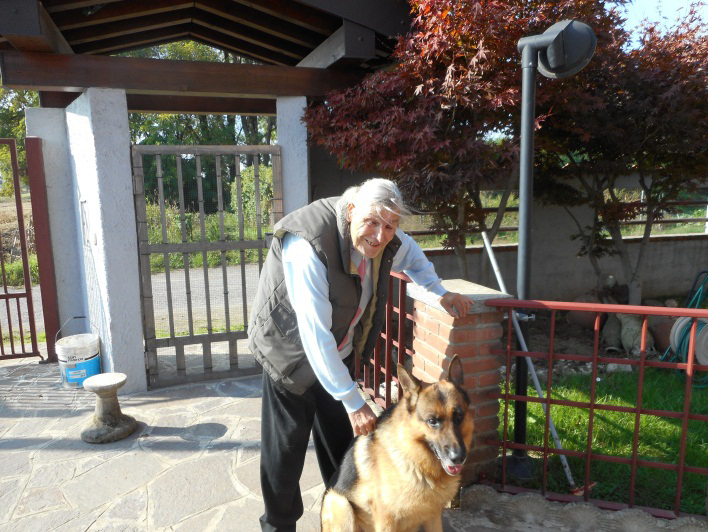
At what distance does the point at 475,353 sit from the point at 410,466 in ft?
3.01

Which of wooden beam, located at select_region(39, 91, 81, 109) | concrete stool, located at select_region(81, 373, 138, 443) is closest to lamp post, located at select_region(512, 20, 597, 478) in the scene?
concrete stool, located at select_region(81, 373, 138, 443)

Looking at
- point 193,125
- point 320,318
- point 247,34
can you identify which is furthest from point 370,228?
point 193,125

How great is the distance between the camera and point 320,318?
2.13 metres

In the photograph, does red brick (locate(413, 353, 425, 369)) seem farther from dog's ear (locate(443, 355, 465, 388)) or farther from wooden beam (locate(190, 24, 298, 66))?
wooden beam (locate(190, 24, 298, 66))

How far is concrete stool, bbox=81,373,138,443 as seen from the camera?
3.96 metres

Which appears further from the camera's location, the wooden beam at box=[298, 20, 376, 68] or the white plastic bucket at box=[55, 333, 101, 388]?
the white plastic bucket at box=[55, 333, 101, 388]

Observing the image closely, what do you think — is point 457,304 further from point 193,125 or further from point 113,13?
point 193,125

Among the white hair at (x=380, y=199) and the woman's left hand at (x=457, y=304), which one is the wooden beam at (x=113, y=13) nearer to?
the white hair at (x=380, y=199)

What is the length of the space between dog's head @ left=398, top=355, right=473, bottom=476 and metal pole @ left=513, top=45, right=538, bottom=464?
38.1 inches

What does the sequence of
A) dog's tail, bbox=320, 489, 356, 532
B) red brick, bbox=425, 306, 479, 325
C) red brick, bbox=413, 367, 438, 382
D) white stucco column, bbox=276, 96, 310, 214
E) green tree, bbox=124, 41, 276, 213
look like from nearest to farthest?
1. dog's tail, bbox=320, 489, 356, 532
2. red brick, bbox=425, 306, 479, 325
3. red brick, bbox=413, 367, 438, 382
4. white stucco column, bbox=276, 96, 310, 214
5. green tree, bbox=124, 41, 276, 213

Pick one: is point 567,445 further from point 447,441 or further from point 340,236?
point 340,236

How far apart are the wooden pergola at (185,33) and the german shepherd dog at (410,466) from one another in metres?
3.64

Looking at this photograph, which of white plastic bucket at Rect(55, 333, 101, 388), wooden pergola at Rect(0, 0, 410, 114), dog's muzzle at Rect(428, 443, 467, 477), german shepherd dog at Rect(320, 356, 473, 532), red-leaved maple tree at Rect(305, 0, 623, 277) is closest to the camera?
dog's muzzle at Rect(428, 443, 467, 477)

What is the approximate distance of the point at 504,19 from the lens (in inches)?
172
